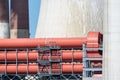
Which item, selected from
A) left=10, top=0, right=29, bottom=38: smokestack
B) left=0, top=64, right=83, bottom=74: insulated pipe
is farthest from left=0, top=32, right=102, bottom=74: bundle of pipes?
left=10, top=0, right=29, bottom=38: smokestack

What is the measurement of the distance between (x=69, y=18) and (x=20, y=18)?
544 centimetres

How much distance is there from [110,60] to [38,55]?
27.4m

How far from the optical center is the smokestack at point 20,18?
55.4 m

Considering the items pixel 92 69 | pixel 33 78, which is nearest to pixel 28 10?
pixel 33 78

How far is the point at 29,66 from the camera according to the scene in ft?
144

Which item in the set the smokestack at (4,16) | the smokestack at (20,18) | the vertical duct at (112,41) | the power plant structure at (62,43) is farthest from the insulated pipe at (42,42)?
the vertical duct at (112,41)

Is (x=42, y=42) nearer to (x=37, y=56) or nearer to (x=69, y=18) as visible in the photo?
(x=37, y=56)

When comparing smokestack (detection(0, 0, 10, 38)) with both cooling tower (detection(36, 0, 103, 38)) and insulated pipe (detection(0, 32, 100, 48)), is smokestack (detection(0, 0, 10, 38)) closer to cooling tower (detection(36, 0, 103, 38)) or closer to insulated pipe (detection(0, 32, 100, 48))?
cooling tower (detection(36, 0, 103, 38))

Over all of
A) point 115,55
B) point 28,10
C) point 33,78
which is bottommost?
point 33,78

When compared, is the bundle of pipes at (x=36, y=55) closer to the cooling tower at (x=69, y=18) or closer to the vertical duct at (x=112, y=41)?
the cooling tower at (x=69, y=18)

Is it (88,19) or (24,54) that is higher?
(88,19)

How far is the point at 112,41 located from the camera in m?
16.0

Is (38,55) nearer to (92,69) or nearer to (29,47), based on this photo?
(29,47)

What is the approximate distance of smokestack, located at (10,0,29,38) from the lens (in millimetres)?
55375
